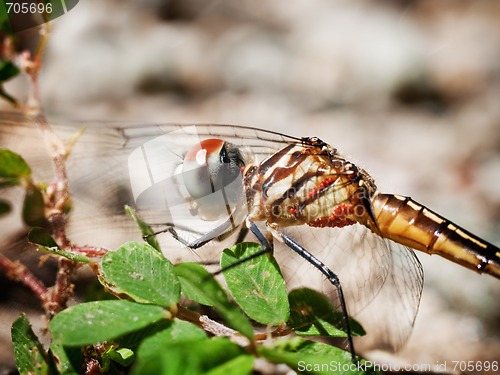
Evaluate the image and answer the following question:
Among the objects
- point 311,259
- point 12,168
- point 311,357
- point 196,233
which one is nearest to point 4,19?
point 12,168

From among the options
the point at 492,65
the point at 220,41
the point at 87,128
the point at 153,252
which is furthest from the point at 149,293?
the point at 492,65

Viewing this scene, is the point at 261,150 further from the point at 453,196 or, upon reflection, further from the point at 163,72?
the point at 163,72

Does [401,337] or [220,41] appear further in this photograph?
[220,41]

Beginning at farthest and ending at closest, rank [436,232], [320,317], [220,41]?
[220,41]
[436,232]
[320,317]

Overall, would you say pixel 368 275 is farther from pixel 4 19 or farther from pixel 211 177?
pixel 4 19

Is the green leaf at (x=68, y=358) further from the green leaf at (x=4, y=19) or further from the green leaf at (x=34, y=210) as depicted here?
the green leaf at (x=4, y=19)

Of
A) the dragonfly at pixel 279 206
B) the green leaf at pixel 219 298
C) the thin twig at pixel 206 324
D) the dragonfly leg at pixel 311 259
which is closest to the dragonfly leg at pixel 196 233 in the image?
the dragonfly at pixel 279 206

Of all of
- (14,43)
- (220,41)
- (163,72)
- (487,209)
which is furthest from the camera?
(220,41)

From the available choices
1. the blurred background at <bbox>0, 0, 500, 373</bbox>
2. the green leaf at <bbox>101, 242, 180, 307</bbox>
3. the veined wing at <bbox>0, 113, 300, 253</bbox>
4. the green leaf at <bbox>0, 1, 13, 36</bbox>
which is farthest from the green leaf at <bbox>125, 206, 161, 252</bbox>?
the blurred background at <bbox>0, 0, 500, 373</bbox>

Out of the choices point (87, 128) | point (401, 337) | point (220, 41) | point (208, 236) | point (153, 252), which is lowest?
point (401, 337)
